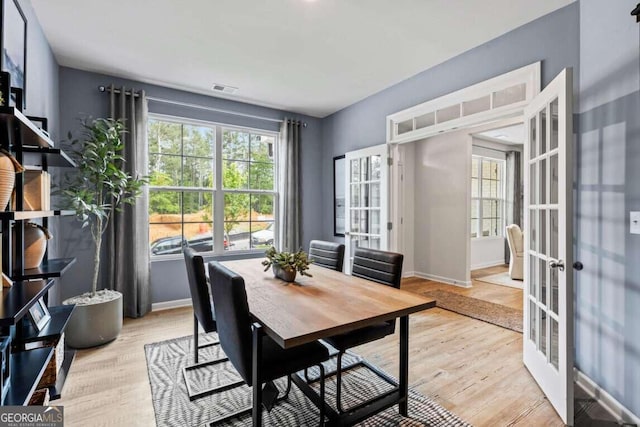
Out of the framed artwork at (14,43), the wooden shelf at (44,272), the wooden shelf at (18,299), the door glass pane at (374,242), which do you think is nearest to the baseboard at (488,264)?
the door glass pane at (374,242)

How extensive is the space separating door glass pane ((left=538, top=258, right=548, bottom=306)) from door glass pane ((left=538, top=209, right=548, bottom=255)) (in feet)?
0.24

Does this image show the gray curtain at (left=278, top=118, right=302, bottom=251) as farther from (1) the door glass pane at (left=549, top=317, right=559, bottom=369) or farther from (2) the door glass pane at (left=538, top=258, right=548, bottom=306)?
(1) the door glass pane at (left=549, top=317, right=559, bottom=369)

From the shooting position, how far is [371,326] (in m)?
2.00

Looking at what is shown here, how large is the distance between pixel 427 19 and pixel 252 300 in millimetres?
2480

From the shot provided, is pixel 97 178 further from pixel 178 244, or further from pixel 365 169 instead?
pixel 365 169

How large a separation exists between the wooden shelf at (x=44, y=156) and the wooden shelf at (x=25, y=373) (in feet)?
3.70

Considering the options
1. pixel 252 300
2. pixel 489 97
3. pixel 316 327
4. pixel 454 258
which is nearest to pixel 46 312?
pixel 252 300

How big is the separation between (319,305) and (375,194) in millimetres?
2710

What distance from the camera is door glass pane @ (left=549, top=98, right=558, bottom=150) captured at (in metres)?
1.95

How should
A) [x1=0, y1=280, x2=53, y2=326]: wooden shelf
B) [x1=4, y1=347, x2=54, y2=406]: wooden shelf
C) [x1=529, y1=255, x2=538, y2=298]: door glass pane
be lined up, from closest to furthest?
[x1=0, y1=280, x2=53, y2=326]: wooden shelf → [x1=4, y1=347, x2=54, y2=406]: wooden shelf → [x1=529, y1=255, x2=538, y2=298]: door glass pane

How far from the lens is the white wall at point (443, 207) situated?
4969 millimetres

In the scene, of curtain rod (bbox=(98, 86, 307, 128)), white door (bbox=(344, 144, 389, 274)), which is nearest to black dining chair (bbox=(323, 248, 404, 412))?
white door (bbox=(344, 144, 389, 274))

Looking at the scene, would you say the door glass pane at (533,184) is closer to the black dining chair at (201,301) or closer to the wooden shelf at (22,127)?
the black dining chair at (201,301)

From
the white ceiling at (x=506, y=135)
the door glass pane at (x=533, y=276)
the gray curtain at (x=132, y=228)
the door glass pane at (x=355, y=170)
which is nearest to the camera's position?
the door glass pane at (x=533, y=276)
